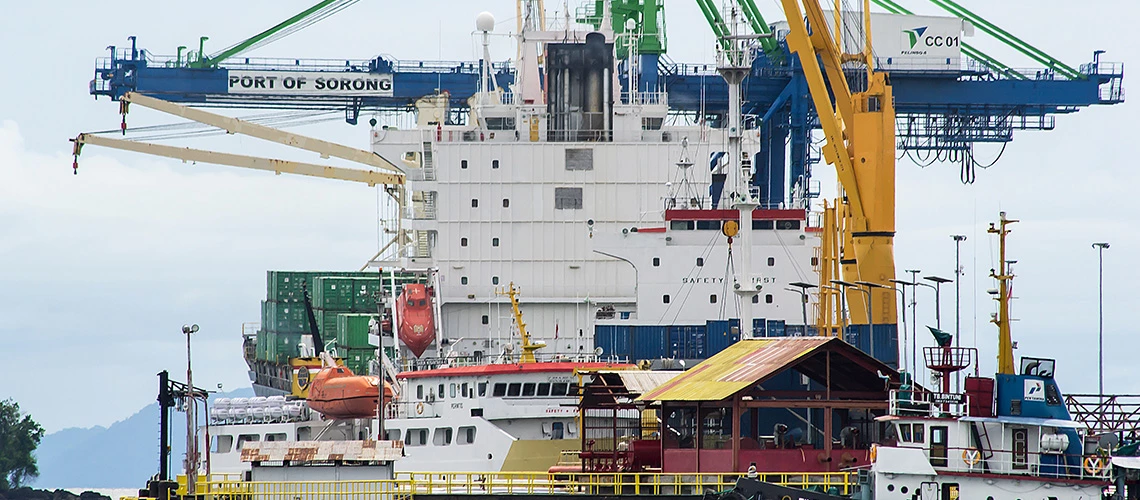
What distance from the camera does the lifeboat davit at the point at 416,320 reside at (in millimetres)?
70875

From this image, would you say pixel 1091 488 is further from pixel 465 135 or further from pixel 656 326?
pixel 465 135

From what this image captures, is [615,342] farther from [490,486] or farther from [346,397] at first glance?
[490,486]

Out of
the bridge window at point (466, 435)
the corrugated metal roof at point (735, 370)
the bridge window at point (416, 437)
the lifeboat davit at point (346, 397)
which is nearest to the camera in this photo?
the corrugated metal roof at point (735, 370)

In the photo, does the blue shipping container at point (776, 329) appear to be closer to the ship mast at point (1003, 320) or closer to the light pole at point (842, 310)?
the light pole at point (842, 310)

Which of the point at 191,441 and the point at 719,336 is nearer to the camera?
the point at 191,441

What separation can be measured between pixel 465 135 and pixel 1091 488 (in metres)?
42.6

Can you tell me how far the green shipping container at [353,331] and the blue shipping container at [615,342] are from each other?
19135 mm

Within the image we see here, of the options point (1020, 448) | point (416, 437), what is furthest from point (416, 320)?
point (1020, 448)

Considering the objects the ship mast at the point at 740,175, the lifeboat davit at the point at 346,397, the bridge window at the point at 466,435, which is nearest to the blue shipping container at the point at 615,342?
the bridge window at the point at 466,435

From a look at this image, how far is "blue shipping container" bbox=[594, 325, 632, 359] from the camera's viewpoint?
61.4 meters

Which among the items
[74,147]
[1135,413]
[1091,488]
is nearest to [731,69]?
[1135,413]

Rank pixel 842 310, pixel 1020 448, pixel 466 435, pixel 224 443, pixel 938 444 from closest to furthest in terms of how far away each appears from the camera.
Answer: pixel 1020 448 < pixel 938 444 < pixel 842 310 < pixel 466 435 < pixel 224 443

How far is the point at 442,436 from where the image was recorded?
2339 inches

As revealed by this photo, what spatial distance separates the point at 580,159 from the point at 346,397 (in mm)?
15659
